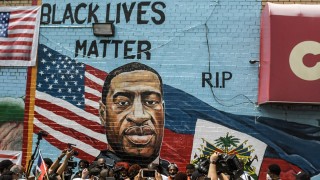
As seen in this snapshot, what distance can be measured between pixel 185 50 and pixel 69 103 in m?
3.00

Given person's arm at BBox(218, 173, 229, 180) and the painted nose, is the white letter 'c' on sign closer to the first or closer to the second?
the painted nose

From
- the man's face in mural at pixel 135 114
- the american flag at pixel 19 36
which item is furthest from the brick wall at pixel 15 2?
the man's face in mural at pixel 135 114

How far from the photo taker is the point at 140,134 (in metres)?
11.2

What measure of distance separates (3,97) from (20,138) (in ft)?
3.56

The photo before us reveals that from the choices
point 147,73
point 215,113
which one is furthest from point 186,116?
point 147,73

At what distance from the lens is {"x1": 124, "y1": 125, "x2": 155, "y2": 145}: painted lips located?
11211mm

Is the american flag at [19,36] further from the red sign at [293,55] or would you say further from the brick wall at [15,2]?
the red sign at [293,55]

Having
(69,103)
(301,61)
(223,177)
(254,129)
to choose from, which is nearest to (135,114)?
(69,103)

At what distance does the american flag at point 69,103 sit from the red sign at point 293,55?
12.7 ft

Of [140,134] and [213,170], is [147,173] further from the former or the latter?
[140,134]

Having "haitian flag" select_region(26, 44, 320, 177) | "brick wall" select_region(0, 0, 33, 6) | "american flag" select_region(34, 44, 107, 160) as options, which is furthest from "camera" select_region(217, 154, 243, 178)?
"brick wall" select_region(0, 0, 33, 6)

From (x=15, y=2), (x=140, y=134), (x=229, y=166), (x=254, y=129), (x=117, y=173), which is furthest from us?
(x=15, y=2)

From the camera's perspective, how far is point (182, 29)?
37.6ft

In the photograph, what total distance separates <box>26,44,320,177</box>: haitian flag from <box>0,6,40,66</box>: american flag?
33cm
